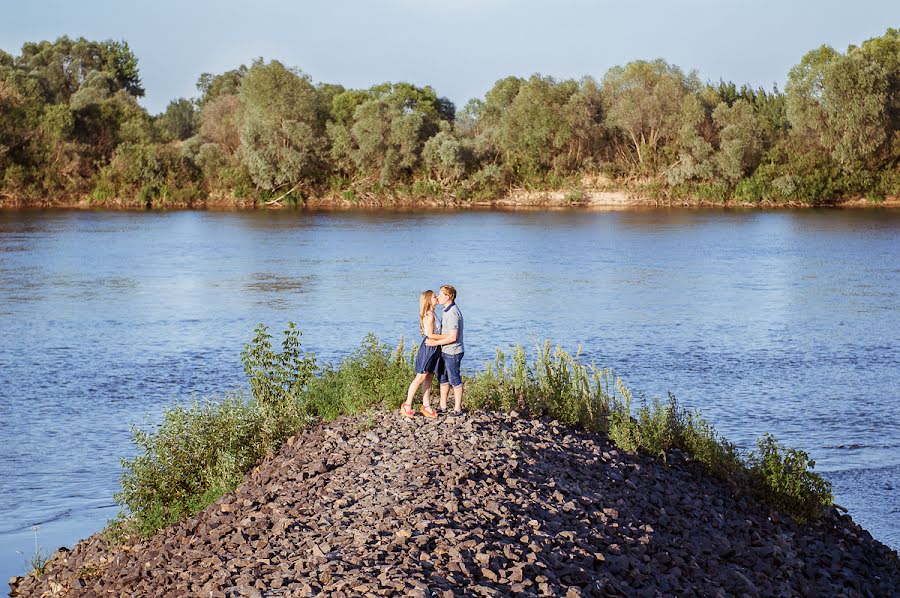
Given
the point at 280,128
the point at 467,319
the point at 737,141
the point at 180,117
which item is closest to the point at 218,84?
the point at 180,117

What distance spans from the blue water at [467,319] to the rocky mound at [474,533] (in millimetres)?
2230

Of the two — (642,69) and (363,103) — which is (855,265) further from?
(363,103)

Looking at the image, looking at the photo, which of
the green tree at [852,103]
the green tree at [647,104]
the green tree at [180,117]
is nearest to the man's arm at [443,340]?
the green tree at [852,103]

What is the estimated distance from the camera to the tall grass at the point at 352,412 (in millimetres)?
12375

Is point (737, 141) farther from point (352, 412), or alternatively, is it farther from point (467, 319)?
point (352, 412)

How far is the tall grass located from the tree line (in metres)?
71.5

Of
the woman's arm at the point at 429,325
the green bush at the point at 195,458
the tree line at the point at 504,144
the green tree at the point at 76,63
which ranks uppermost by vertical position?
the green tree at the point at 76,63

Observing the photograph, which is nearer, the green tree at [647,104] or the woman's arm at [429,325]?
the woman's arm at [429,325]

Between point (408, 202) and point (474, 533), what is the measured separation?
269ft

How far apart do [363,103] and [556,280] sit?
54.3 metres

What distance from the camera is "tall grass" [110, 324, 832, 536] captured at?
487 inches

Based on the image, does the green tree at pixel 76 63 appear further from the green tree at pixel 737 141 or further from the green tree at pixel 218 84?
the green tree at pixel 737 141

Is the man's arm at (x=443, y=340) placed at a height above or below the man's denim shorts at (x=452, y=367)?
above

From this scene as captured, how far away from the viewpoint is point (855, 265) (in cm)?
4588
